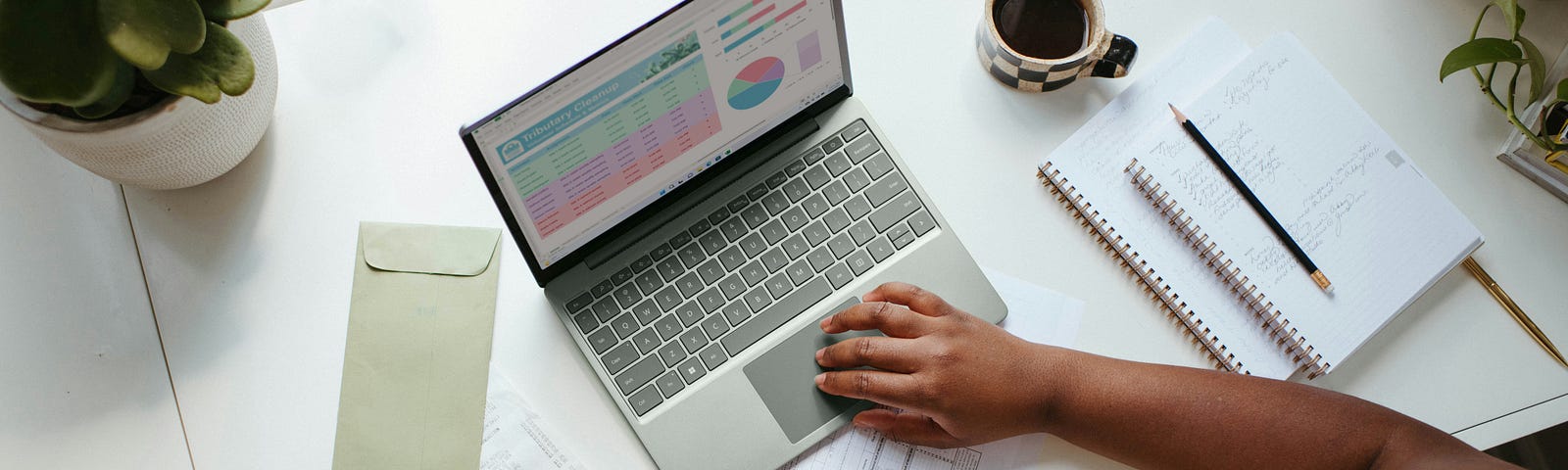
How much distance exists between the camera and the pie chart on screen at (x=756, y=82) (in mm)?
816

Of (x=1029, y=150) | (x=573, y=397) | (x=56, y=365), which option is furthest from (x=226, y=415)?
(x=1029, y=150)

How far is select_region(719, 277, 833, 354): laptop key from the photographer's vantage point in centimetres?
87

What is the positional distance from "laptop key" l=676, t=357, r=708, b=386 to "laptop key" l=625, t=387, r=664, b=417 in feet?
0.09

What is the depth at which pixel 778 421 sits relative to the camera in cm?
86

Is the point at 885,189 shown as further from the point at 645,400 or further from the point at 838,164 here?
the point at 645,400

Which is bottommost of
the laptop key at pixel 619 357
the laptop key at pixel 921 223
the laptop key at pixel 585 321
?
the laptop key at pixel 921 223

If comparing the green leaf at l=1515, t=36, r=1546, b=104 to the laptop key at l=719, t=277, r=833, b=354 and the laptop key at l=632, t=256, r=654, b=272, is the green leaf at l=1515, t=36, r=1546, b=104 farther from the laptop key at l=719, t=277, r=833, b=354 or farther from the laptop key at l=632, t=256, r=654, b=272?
the laptop key at l=632, t=256, r=654, b=272

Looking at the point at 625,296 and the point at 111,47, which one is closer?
the point at 111,47

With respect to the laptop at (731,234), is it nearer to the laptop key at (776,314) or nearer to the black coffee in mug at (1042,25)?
the laptop key at (776,314)

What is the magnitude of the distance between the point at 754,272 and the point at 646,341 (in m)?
0.11

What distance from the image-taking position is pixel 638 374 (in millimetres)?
859

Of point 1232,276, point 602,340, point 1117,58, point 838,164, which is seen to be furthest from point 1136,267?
point 602,340

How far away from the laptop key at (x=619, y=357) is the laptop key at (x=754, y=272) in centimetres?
12

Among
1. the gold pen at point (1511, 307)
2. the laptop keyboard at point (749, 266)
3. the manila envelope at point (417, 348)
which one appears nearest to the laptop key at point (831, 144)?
the laptop keyboard at point (749, 266)
